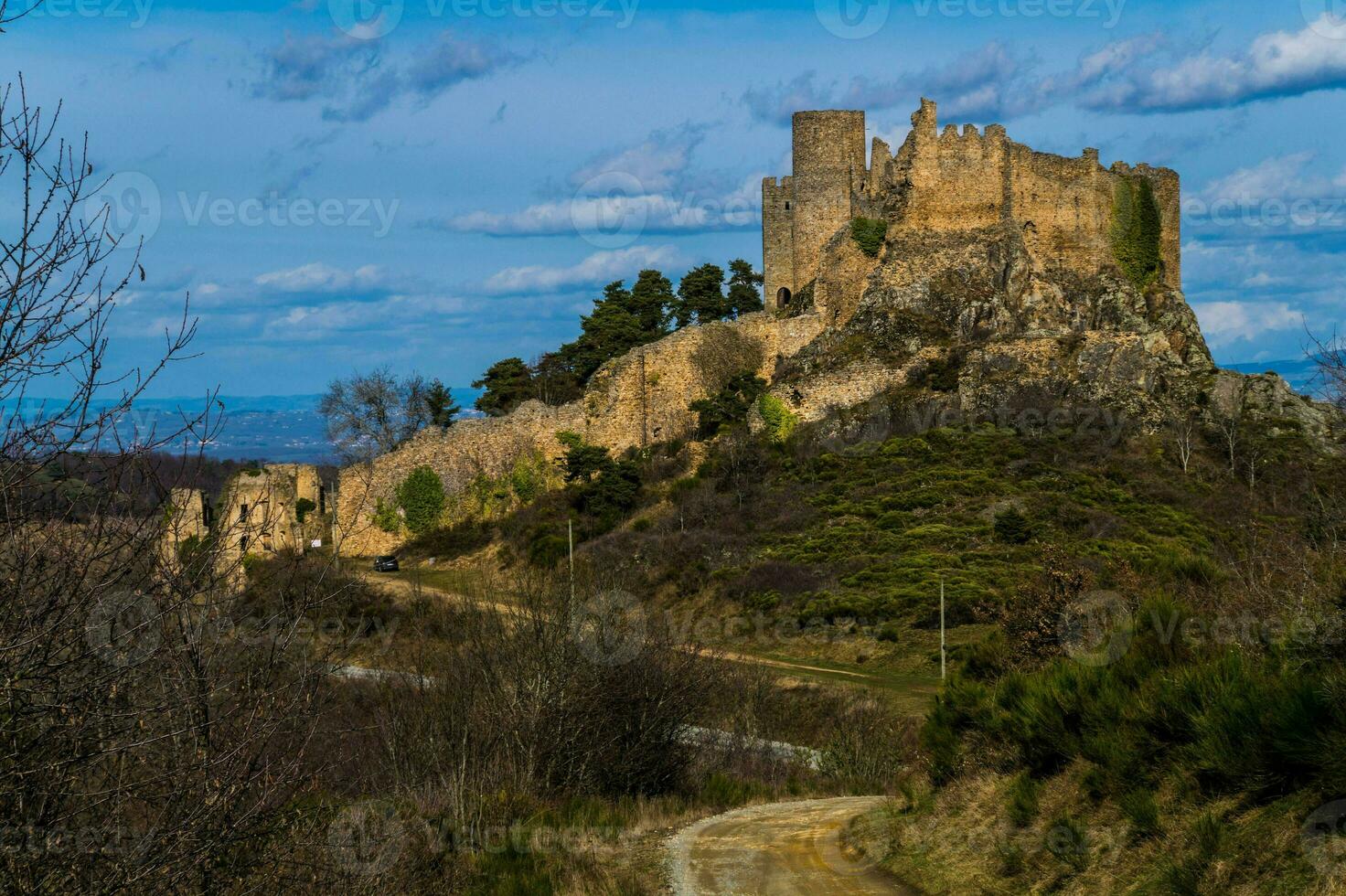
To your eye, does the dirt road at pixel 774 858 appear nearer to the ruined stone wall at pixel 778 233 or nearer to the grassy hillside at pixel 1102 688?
the grassy hillside at pixel 1102 688

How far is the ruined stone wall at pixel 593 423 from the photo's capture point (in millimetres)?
48875

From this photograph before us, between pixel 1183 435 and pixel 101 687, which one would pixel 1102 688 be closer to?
pixel 101 687

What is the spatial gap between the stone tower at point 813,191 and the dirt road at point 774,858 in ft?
117

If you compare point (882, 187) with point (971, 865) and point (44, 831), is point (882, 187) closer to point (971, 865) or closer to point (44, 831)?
point (971, 865)

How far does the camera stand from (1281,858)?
29.8ft

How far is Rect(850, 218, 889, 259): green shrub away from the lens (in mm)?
49906

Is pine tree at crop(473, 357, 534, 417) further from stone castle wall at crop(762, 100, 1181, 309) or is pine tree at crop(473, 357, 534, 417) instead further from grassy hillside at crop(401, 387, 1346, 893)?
grassy hillside at crop(401, 387, 1346, 893)

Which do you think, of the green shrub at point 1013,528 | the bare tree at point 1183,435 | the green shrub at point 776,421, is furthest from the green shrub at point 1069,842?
the green shrub at point 776,421

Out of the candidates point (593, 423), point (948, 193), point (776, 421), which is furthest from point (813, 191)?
point (593, 423)

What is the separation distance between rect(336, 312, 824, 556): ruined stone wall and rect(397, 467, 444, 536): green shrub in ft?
1.18

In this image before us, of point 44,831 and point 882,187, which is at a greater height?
point 882,187

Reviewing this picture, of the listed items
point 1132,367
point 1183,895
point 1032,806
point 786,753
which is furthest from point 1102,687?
point 1132,367

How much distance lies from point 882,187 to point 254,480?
2305 centimetres

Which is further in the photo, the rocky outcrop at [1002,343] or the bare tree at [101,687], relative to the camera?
the rocky outcrop at [1002,343]
